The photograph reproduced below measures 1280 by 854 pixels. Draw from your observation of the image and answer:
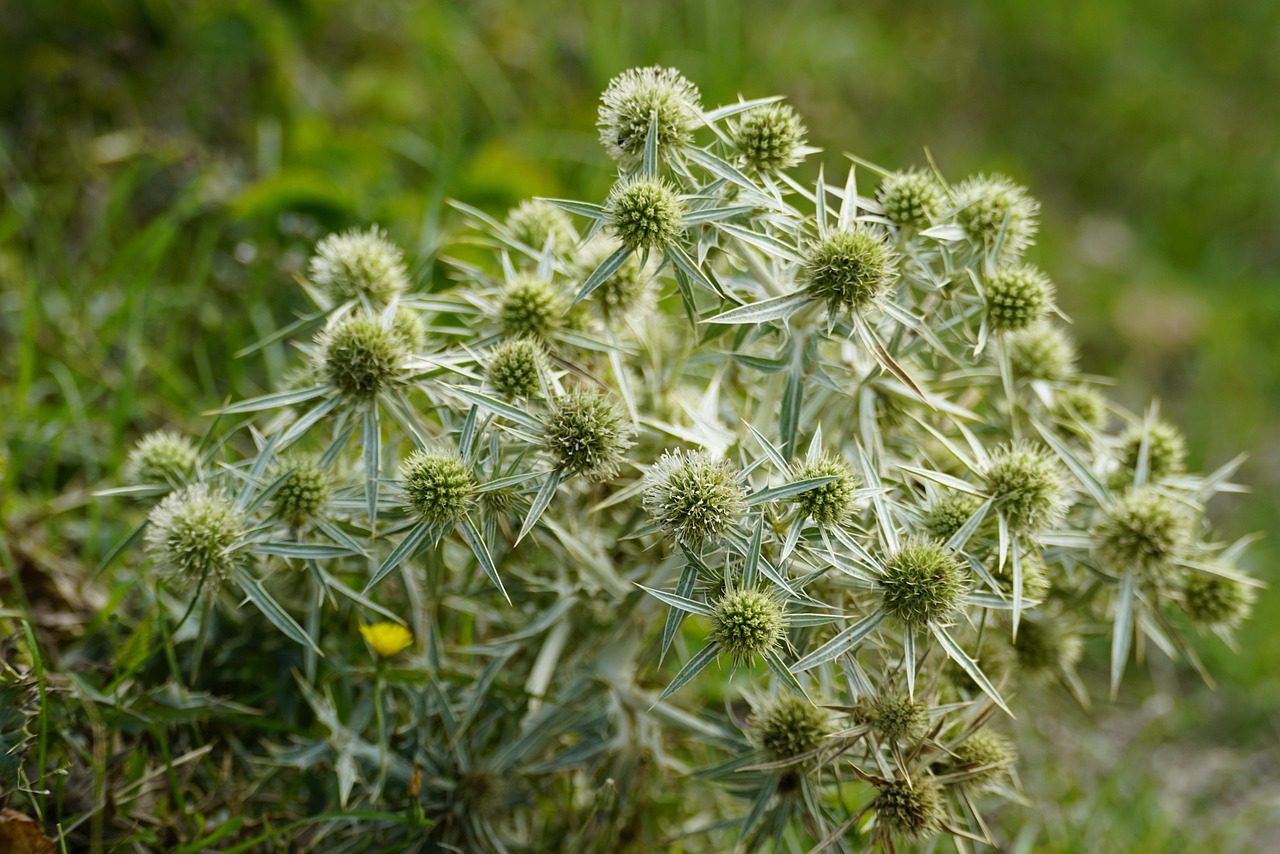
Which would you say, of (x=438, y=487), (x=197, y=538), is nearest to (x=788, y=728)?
(x=438, y=487)

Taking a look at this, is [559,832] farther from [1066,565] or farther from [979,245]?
[979,245]

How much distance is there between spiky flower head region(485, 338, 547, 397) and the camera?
5.78 feet

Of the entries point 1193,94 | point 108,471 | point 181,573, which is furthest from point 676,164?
point 1193,94

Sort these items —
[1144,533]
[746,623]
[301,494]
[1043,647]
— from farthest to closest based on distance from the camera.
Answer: [1043,647] < [1144,533] < [301,494] < [746,623]

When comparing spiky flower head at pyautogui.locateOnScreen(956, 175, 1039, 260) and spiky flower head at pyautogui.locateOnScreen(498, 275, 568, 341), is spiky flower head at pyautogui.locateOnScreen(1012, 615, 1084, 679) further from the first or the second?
spiky flower head at pyautogui.locateOnScreen(498, 275, 568, 341)

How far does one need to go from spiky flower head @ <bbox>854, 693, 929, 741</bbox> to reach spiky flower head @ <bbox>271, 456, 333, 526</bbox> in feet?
3.14

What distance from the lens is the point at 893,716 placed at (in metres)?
1.65

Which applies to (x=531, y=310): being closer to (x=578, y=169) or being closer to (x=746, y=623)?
(x=746, y=623)

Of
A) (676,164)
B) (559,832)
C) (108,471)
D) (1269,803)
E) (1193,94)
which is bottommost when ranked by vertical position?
(559,832)

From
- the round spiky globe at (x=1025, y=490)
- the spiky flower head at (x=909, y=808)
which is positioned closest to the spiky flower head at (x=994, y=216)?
the round spiky globe at (x=1025, y=490)

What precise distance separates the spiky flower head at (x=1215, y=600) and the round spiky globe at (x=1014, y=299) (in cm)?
65

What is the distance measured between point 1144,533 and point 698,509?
0.90m

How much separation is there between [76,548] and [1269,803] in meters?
3.14

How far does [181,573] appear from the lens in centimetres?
176
